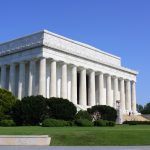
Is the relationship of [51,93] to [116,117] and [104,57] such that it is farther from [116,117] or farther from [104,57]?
[104,57]

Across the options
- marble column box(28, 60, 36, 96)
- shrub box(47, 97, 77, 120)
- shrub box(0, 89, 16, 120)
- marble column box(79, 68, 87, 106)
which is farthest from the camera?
marble column box(79, 68, 87, 106)

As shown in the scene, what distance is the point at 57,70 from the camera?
3511 inches

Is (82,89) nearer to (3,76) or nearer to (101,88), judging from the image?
(101,88)

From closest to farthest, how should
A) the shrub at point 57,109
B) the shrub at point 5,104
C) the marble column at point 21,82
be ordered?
the shrub at point 5,104
the shrub at point 57,109
the marble column at point 21,82

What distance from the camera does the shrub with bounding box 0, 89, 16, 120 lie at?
63875 millimetres

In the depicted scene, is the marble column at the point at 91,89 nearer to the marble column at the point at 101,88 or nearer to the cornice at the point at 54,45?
the marble column at the point at 101,88

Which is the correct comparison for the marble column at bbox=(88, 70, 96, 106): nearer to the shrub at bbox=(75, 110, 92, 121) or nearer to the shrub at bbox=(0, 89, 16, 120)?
the shrub at bbox=(75, 110, 92, 121)

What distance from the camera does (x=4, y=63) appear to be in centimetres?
9069

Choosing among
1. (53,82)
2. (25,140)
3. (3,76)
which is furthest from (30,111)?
Answer: (25,140)

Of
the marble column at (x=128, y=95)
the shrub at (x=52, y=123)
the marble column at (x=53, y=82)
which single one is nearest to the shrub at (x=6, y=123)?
the shrub at (x=52, y=123)

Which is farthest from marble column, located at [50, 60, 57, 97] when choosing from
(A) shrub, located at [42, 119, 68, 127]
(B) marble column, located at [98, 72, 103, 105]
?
(A) shrub, located at [42, 119, 68, 127]

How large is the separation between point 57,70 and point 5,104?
86.0ft

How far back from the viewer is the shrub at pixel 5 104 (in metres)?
63.9

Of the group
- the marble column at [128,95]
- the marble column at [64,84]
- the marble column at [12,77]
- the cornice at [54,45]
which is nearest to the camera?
the marble column at [64,84]
